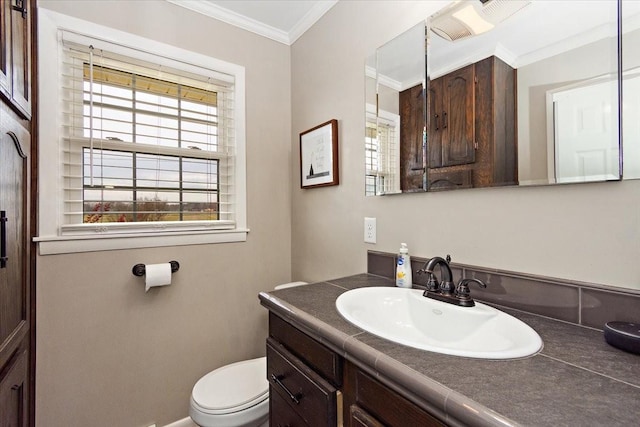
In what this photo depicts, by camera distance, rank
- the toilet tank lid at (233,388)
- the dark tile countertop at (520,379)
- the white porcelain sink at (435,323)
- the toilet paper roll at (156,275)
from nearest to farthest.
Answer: the dark tile countertop at (520,379) → the white porcelain sink at (435,323) → the toilet tank lid at (233,388) → the toilet paper roll at (156,275)

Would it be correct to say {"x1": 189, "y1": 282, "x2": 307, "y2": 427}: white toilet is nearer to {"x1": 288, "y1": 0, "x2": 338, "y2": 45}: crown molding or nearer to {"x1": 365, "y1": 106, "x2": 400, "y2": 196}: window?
{"x1": 365, "y1": 106, "x2": 400, "y2": 196}: window

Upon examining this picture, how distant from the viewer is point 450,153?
1.18 metres

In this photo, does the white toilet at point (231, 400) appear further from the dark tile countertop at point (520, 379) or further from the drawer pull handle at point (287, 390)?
the dark tile countertop at point (520, 379)

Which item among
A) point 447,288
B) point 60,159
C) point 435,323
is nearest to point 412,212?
point 447,288

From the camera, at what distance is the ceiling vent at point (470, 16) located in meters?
1.03

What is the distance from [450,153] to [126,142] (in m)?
1.63

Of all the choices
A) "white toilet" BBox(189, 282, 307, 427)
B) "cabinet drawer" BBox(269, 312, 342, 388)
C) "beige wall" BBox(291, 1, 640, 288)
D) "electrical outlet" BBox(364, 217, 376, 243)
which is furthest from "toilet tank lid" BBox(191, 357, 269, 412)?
"electrical outlet" BBox(364, 217, 376, 243)

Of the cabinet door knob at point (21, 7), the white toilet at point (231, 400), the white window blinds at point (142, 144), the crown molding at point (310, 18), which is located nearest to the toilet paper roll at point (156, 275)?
the white window blinds at point (142, 144)

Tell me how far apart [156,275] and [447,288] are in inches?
56.1

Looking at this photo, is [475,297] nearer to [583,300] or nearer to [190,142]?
[583,300]

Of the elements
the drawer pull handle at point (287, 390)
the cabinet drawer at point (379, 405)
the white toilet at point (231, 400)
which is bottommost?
the white toilet at point (231, 400)

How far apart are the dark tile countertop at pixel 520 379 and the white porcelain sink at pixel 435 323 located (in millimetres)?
30

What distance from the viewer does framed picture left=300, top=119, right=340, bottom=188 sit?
1731mm

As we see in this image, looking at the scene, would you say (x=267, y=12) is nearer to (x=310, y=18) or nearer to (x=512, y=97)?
(x=310, y=18)
